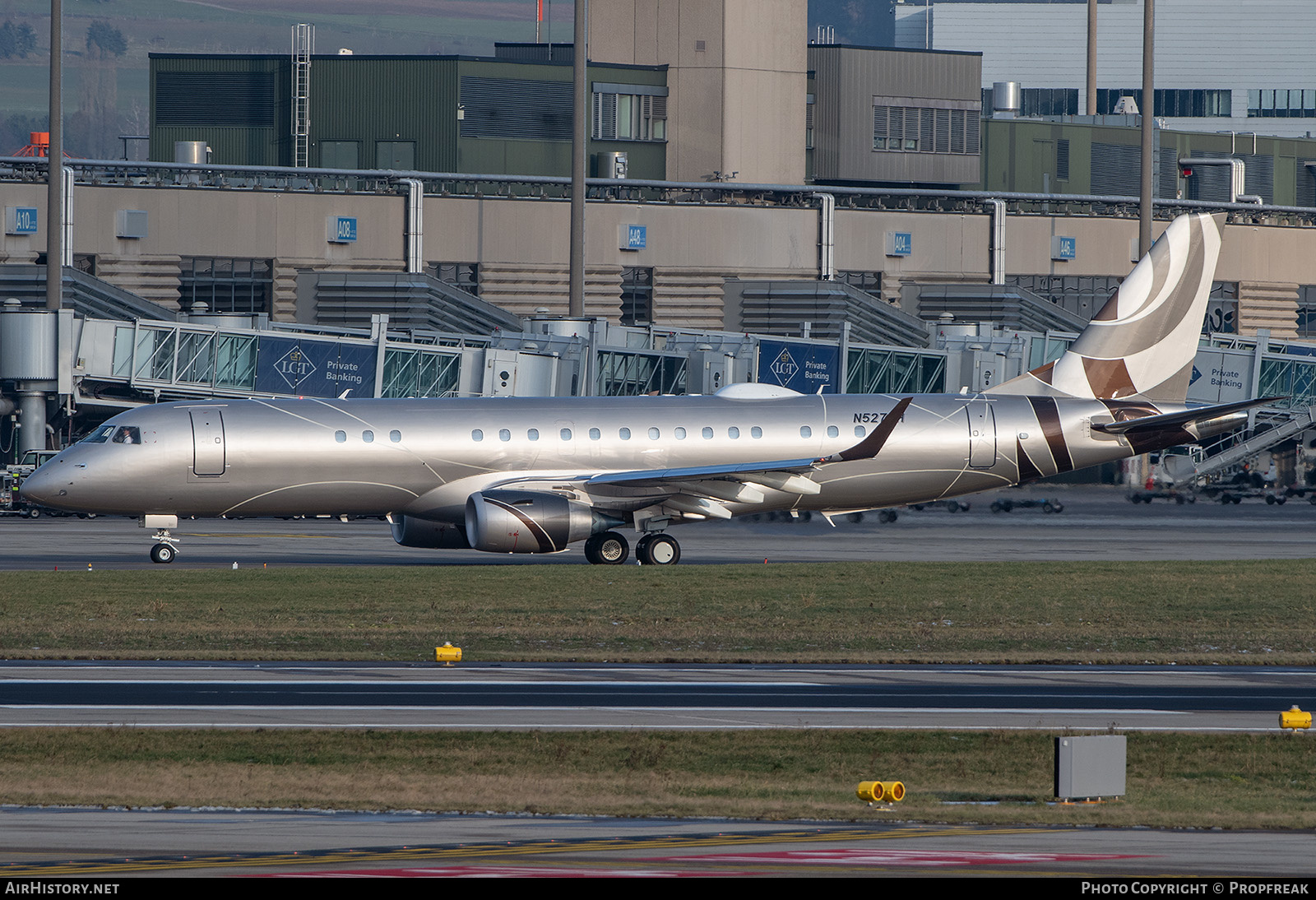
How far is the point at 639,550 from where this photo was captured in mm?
39906

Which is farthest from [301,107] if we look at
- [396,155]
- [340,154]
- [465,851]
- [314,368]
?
[465,851]

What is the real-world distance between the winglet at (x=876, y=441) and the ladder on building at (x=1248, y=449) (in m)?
22.7

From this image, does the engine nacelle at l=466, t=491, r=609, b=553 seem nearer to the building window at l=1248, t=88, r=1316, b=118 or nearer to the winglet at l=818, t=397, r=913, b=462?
the winglet at l=818, t=397, r=913, b=462

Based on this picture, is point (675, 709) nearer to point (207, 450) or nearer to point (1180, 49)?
point (207, 450)

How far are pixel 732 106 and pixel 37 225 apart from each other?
36.1 m

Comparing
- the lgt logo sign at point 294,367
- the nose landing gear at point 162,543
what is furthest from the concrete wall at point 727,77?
the nose landing gear at point 162,543

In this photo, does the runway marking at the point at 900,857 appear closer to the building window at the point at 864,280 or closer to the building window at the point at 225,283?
the building window at the point at 225,283

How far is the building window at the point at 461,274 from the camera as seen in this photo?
73.4m

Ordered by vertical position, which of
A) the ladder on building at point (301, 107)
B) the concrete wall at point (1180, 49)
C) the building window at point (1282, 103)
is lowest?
the ladder on building at point (301, 107)

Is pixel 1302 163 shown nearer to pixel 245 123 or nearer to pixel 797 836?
pixel 245 123

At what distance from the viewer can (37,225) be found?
67.2 meters

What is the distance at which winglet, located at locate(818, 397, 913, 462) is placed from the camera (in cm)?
3878
